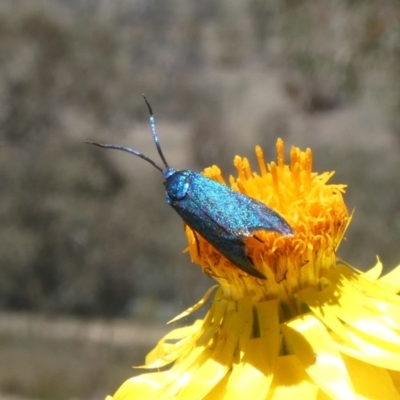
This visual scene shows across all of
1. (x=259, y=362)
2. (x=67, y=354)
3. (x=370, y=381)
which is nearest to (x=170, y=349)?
(x=259, y=362)

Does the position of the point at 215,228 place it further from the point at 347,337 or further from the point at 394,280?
the point at 394,280

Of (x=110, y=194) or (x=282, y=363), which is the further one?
(x=110, y=194)

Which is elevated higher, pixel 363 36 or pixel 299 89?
pixel 299 89

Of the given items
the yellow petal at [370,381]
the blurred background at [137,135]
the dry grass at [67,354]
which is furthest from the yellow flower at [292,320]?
the dry grass at [67,354]

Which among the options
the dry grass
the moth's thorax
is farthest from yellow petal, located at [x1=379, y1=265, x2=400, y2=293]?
the dry grass

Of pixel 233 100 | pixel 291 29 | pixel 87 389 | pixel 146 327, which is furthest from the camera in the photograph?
pixel 233 100

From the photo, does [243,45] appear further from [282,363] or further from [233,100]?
[282,363]

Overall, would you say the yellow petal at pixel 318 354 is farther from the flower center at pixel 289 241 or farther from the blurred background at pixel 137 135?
the blurred background at pixel 137 135

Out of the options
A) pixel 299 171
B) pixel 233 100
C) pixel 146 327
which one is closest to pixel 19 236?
pixel 146 327
